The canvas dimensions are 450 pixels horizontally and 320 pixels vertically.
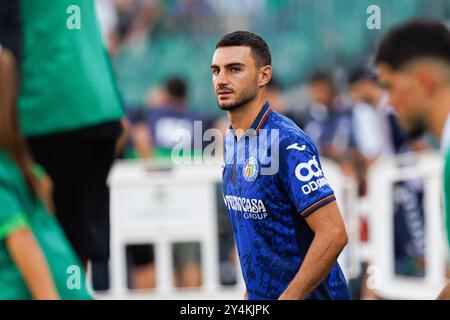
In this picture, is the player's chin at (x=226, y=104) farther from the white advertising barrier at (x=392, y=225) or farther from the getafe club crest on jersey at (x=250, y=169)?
the white advertising barrier at (x=392, y=225)

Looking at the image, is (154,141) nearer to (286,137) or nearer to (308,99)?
(308,99)

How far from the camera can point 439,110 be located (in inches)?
142

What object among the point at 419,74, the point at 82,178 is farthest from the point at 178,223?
the point at 419,74

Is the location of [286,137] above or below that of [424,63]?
below

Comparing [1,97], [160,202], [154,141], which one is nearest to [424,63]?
[1,97]

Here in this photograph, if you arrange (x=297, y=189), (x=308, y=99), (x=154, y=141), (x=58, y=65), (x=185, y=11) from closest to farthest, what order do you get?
(x=297, y=189) → (x=58, y=65) → (x=154, y=141) → (x=308, y=99) → (x=185, y=11)

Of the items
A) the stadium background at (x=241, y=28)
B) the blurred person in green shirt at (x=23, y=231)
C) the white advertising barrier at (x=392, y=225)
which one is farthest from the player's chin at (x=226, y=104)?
the stadium background at (x=241, y=28)

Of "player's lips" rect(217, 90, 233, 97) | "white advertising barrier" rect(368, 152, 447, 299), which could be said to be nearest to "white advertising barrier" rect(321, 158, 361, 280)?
"white advertising barrier" rect(368, 152, 447, 299)

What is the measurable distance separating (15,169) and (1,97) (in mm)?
249

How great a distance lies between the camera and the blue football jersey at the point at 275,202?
13.0ft

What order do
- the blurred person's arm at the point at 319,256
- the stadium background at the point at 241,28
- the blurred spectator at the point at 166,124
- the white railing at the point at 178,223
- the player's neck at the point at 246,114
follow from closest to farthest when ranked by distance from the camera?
1. the blurred person's arm at the point at 319,256
2. the player's neck at the point at 246,114
3. the white railing at the point at 178,223
4. the blurred spectator at the point at 166,124
5. the stadium background at the point at 241,28

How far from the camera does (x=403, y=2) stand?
443 inches

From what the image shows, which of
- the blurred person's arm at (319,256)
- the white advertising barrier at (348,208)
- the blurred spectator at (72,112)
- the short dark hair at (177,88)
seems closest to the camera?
the blurred person's arm at (319,256)

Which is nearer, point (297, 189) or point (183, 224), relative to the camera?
point (297, 189)
